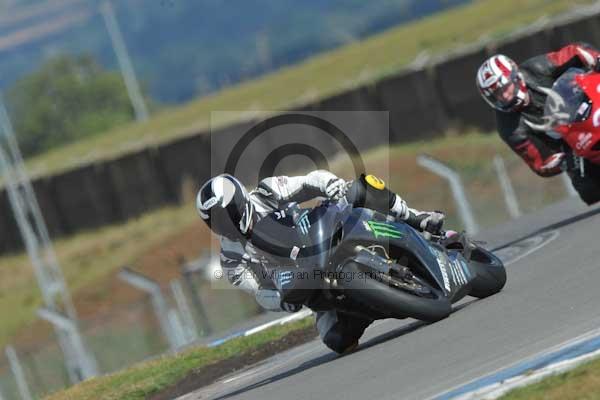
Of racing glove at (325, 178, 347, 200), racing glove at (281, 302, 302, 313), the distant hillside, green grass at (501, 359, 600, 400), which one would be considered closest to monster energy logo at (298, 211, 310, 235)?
racing glove at (281, 302, 302, 313)

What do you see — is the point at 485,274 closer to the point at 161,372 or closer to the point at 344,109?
the point at 161,372

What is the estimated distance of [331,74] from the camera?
47.5 metres

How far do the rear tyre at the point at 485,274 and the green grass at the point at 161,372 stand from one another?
9.94 feet

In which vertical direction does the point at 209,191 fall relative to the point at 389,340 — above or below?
above

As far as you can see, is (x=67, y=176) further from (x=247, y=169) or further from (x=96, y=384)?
(x=96, y=384)

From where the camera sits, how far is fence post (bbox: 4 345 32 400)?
18062 millimetres

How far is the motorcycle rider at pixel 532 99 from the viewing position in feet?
47.3

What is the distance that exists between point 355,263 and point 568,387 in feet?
9.92

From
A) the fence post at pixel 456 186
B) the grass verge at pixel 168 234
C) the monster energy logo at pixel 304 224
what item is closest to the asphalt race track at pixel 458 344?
the monster energy logo at pixel 304 224

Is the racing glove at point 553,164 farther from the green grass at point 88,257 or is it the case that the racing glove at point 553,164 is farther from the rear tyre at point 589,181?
the green grass at point 88,257

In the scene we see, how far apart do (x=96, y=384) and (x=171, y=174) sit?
25255 millimetres

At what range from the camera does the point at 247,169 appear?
117 feet

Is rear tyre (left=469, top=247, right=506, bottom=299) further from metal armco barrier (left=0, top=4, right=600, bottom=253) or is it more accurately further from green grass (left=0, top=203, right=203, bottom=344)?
green grass (left=0, top=203, right=203, bottom=344)

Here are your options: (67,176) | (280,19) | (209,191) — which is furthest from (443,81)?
(280,19)
